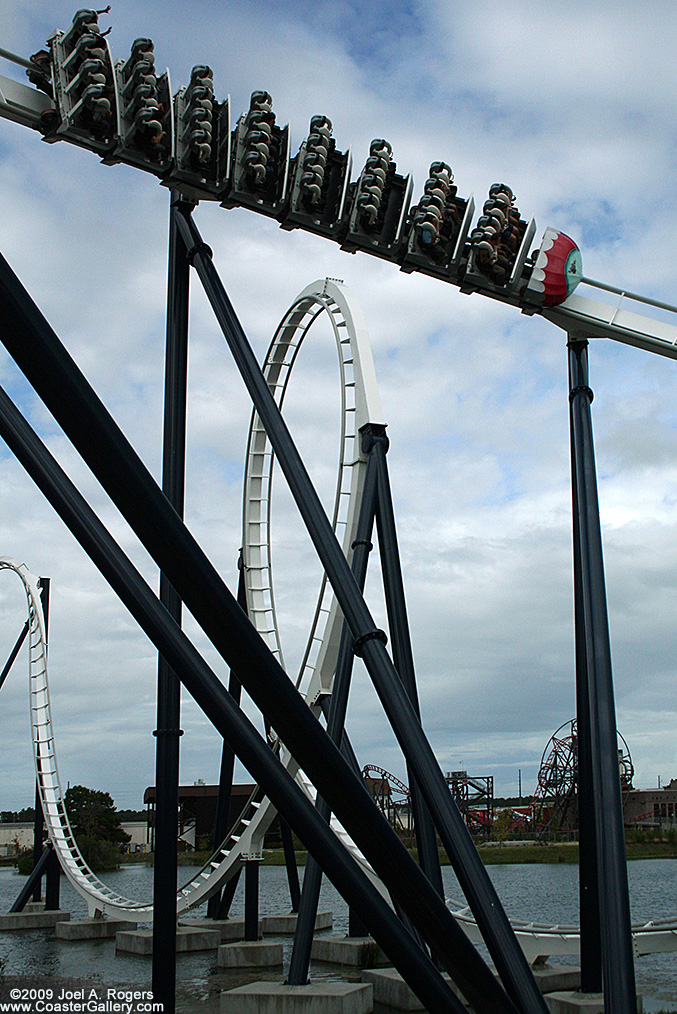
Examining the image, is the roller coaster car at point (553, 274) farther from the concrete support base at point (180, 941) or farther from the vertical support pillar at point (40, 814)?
the vertical support pillar at point (40, 814)

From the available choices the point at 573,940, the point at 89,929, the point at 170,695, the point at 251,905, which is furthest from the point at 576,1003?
the point at 89,929

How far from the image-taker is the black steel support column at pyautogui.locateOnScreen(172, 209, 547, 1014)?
5875 mm

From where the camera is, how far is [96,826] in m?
51.9

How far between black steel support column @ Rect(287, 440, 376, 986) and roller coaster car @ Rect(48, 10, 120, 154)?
14.7 ft

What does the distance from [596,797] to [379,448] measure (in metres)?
4.80

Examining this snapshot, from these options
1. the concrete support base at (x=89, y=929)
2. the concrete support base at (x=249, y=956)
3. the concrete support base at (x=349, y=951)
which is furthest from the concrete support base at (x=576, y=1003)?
the concrete support base at (x=89, y=929)

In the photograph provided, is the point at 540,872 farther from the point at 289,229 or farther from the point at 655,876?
the point at 289,229

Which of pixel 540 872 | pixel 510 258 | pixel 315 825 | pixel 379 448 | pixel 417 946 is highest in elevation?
pixel 510 258

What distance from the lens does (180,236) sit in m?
8.89

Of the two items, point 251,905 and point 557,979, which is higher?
point 251,905

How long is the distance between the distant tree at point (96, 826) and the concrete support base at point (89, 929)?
29.5 meters

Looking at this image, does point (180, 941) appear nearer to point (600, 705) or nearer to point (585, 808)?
point (585, 808)

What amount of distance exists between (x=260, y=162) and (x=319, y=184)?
590 mm

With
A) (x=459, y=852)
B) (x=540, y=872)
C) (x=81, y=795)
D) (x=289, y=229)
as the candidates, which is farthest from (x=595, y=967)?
(x=81, y=795)
